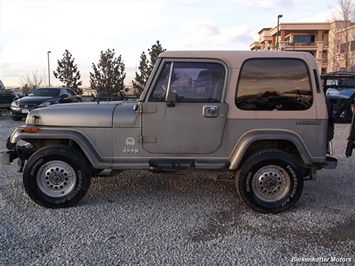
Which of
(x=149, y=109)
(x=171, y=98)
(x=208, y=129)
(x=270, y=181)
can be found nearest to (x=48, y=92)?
(x=149, y=109)

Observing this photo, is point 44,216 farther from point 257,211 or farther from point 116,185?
point 257,211

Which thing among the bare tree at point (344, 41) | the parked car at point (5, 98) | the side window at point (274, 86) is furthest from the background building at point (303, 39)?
the side window at point (274, 86)

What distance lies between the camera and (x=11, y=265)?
307 centimetres

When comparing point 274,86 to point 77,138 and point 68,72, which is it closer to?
point 77,138

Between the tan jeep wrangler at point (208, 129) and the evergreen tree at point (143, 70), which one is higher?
the evergreen tree at point (143, 70)

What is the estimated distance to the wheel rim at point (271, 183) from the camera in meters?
4.35

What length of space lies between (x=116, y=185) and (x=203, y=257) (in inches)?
98.0

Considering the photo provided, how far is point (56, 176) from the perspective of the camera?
4.41m

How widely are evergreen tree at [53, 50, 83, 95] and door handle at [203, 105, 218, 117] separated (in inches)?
1044

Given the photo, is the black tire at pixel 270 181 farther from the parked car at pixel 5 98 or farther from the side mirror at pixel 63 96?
the parked car at pixel 5 98

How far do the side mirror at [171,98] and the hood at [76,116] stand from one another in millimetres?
534

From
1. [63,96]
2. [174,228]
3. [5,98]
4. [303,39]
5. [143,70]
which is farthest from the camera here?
[303,39]

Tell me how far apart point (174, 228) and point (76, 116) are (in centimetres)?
196

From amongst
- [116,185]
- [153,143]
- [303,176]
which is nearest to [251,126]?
[303,176]
